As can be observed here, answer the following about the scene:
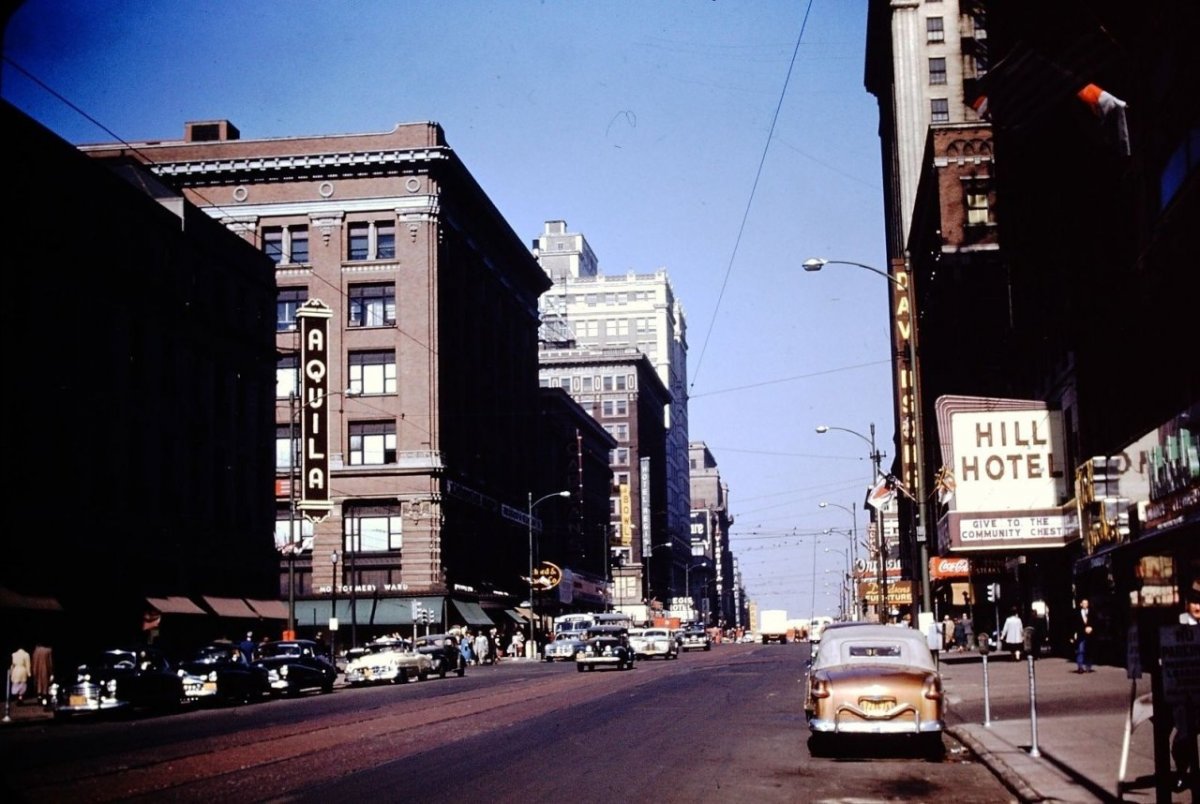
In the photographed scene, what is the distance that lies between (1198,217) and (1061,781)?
11.9 metres

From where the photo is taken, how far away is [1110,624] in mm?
38312

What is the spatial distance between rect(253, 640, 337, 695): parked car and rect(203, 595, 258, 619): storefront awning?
14319mm

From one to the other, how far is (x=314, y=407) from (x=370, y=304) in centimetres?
1929

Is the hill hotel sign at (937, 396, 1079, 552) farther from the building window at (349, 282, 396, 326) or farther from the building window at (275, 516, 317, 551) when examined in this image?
the building window at (349, 282, 396, 326)

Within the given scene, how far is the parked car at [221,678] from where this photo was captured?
1361 inches

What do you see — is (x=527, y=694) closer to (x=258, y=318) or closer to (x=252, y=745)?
(x=252, y=745)

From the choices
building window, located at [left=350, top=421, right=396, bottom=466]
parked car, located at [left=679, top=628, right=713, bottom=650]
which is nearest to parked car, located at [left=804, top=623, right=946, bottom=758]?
building window, located at [left=350, top=421, right=396, bottom=466]

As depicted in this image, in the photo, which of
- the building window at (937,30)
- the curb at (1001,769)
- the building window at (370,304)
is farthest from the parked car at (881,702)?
the building window at (937,30)

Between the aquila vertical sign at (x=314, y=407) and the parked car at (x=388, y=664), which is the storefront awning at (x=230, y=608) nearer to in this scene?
the aquila vertical sign at (x=314, y=407)

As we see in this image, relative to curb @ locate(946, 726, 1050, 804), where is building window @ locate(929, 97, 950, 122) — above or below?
above

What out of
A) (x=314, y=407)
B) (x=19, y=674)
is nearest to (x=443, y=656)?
(x=314, y=407)

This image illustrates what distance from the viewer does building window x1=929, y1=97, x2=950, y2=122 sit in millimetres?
91562

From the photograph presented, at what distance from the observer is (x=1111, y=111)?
83.6ft

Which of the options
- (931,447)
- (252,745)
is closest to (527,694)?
(252,745)
